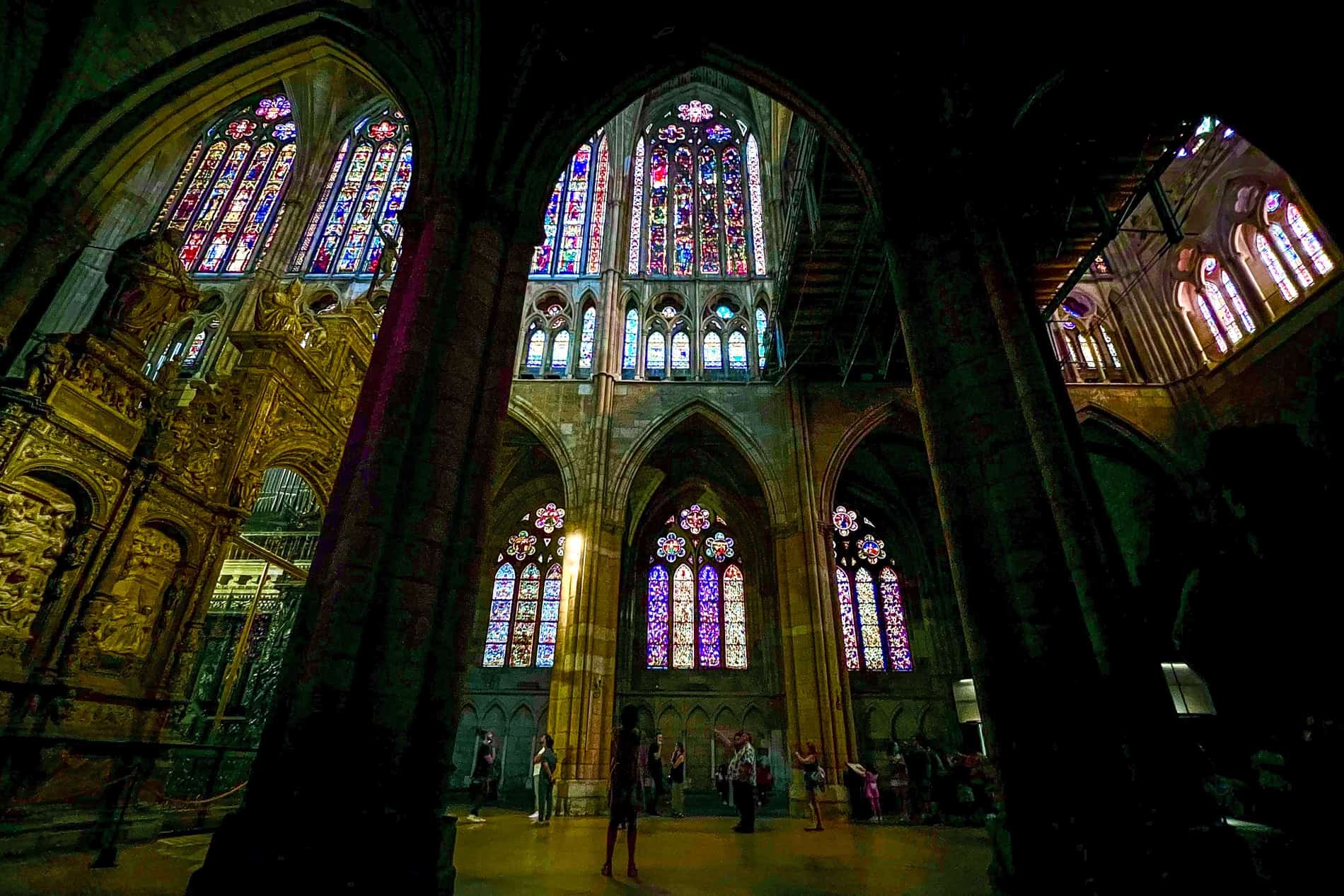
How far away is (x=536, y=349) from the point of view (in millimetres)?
16453

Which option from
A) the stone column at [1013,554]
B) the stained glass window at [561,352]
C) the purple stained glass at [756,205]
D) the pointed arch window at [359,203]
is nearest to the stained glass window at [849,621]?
the purple stained glass at [756,205]

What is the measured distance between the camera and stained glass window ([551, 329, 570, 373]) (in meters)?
16.2

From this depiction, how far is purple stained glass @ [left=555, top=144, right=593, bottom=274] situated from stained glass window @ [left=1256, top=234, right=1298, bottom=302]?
1725 cm

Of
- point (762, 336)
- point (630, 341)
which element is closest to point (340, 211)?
point (630, 341)

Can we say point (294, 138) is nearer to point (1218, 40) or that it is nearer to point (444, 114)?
point (444, 114)

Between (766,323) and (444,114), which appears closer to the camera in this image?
(444,114)

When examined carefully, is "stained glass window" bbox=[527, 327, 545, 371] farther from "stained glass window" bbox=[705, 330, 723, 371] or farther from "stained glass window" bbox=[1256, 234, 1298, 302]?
"stained glass window" bbox=[1256, 234, 1298, 302]

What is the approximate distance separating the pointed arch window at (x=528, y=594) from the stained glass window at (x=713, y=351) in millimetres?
6968

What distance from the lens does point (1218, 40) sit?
6.36 m

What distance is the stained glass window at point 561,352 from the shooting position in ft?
53.3

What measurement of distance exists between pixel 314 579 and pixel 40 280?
18.5 feet

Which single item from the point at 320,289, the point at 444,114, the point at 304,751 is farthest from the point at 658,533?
the point at 304,751

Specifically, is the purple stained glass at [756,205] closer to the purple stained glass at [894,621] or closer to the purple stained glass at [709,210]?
the purple stained glass at [709,210]

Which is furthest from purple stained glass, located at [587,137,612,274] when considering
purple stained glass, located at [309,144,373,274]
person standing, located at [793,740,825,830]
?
person standing, located at [793,740,825,830]
